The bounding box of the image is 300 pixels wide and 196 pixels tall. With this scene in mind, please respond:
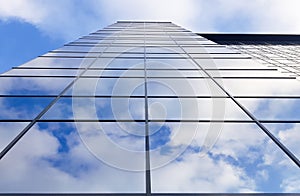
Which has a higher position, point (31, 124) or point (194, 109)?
point (194, 109)

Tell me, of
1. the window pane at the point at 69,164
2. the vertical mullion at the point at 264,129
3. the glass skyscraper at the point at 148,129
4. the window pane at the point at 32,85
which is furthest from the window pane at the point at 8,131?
the vertical mullion at the point at 264,129

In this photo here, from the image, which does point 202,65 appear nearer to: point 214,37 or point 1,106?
point 1,106

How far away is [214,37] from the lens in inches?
1410

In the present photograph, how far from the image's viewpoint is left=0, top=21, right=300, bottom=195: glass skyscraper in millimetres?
4852

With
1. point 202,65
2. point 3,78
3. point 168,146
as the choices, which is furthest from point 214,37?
point 168,146

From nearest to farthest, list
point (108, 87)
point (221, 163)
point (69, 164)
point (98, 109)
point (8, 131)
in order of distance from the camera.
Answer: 1. point (69, 164)
2. point (221, 163)
3. point (8, 131)
4. point (98, 109)
5. point (108, 87)

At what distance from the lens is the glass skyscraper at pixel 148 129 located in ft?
15.9

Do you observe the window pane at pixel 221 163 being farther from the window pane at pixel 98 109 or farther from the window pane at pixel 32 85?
the window pane at pixel 32 85

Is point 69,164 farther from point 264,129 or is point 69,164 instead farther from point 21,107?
point 264,129

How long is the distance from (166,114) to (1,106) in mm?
3337

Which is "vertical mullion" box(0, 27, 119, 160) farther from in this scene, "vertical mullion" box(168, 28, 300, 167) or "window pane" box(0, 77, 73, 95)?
"vertical mullion" box(168, 28, 300, 167)

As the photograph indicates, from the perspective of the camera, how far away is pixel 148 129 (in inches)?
245

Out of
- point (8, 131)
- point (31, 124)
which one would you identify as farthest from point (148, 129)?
point (8, 131)

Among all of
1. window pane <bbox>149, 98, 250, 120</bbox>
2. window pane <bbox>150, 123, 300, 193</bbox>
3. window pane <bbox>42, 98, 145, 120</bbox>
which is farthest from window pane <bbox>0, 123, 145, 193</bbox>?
window pane <bbox>149, 98, 250, 120</bbox>
